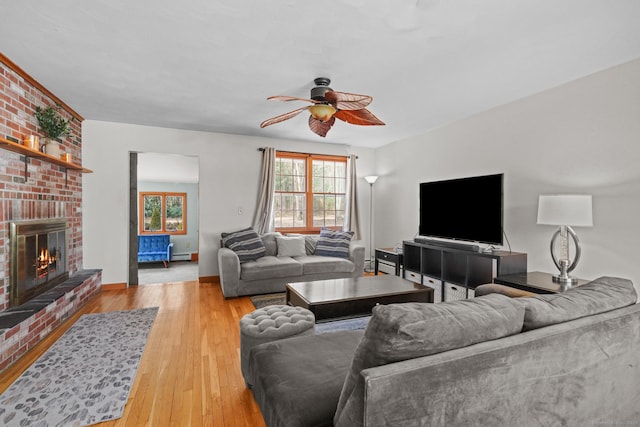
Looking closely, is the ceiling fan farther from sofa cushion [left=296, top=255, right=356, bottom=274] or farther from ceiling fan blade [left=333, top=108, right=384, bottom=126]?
sofa cushion [left=296, top=255, right=356, bottom=274]

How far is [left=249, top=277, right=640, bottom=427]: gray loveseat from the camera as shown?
90 centimetres

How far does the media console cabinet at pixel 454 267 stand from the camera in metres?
3.20

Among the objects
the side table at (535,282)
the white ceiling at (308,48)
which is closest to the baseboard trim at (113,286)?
the white ceiling at (308,48)

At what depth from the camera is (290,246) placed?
484 cm

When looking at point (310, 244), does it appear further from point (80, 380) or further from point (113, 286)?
point (80, 380)

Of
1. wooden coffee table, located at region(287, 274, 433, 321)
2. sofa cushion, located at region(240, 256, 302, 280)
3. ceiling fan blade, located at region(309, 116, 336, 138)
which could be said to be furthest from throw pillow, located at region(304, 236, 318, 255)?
ceiling fan blade, located at region(309, 116, 336, 138)

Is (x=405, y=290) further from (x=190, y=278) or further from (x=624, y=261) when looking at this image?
(x=190, y=278)

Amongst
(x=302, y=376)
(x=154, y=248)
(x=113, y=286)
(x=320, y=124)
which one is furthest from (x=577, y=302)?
(x=154, y=248)

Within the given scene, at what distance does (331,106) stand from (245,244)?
2508mm

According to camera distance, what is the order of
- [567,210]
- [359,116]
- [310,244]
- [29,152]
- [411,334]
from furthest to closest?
[310,244], [359,116], [29,152], [567,210], [411,334]

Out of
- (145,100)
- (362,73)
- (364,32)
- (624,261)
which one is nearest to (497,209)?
(624,261)

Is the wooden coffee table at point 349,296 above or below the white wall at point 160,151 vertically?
below

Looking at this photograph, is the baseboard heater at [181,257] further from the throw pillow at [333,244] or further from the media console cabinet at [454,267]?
the media console cabinet at [454,267]

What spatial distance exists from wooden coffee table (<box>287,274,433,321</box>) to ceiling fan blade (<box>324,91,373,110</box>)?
5.69ft
